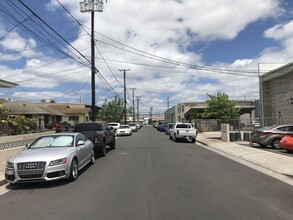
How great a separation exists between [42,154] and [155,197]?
3.93 m

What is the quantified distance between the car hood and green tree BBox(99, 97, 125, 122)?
6025 cm

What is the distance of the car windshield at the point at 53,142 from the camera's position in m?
12.3

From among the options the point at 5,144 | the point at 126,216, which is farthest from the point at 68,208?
the point at 5,144

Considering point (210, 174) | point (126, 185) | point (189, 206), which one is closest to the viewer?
point (189, 206)

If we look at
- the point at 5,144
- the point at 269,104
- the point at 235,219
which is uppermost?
the point at 269,104

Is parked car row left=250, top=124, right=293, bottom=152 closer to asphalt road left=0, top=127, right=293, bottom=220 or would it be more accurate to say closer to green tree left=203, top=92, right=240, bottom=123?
asphalt road left=0, top=127, right=293, bottom=220

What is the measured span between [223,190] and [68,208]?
3932 millimetres

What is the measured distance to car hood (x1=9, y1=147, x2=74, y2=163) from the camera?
10469mm

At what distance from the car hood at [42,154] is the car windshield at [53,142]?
64 centimetres

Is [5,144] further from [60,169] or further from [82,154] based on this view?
[60,169]

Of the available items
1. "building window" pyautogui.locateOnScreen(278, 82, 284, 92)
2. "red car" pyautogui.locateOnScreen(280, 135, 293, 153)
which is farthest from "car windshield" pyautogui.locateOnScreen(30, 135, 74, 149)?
"building window" pyautogui.locateOnScreen(278, 82, 284, 92)

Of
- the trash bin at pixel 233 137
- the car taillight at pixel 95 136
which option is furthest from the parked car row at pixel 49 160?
the trash bin at pixel 233 137

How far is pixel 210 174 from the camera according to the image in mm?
12281

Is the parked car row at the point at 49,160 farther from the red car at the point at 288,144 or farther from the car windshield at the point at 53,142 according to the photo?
the red car at the point at 288,144
